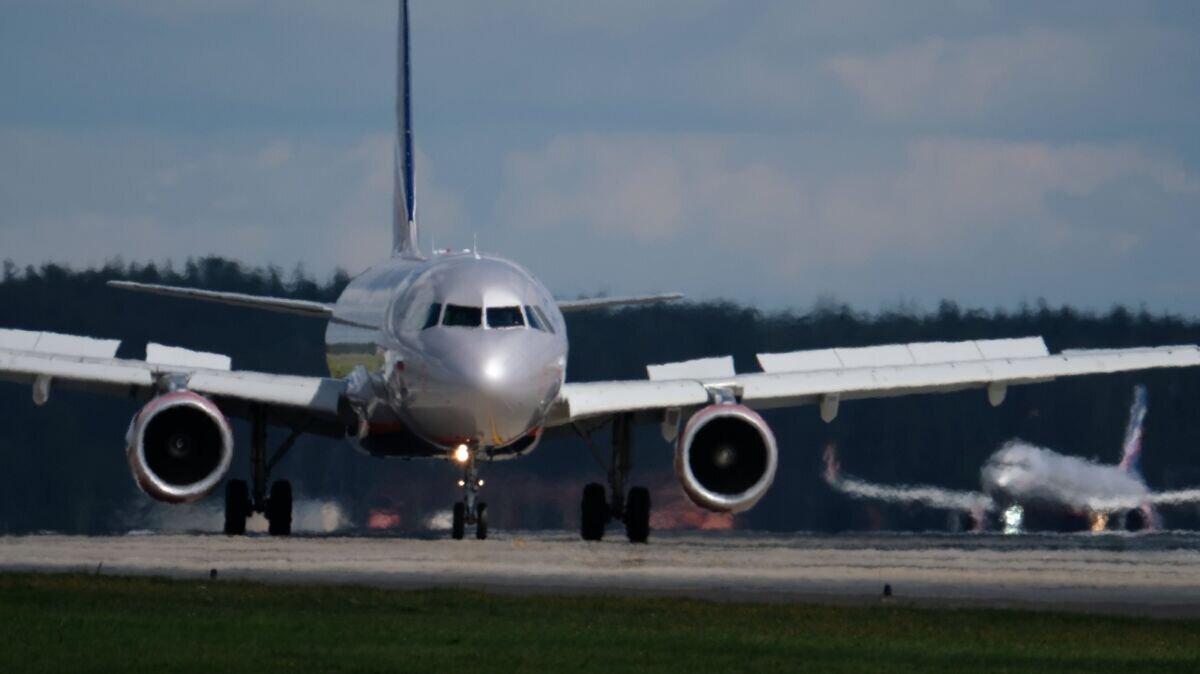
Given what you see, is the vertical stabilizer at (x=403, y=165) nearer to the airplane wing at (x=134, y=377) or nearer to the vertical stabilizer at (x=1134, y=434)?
the airplane wing at (x=134, y=377)

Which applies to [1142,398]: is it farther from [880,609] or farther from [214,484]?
[880,609]

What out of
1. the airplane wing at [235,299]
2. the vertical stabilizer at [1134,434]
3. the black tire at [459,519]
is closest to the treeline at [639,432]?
the vertical stabilizer at [1134,434]

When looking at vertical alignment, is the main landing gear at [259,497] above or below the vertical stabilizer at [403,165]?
below

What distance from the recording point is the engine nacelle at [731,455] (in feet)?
113

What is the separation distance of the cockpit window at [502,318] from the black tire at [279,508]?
236 inches

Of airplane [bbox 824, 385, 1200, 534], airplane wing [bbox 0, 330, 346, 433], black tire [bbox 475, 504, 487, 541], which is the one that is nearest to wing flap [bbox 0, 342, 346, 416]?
airplane wing [bbox 0, 330, 346, 433]

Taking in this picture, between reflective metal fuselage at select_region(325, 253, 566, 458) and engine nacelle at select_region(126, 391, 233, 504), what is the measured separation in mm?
2255

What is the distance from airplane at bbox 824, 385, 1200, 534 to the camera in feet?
153

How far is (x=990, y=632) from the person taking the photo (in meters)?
20.0

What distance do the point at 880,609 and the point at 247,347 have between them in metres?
→ 29.5

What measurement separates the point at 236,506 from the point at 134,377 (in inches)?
116

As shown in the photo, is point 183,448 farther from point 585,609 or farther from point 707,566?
point 585,609

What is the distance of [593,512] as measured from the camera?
1444 inches

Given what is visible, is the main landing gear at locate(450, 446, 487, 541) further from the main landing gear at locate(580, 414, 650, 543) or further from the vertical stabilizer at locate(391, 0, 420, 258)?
the vertical stabilizer at locate(391, 0, 420, 258)
